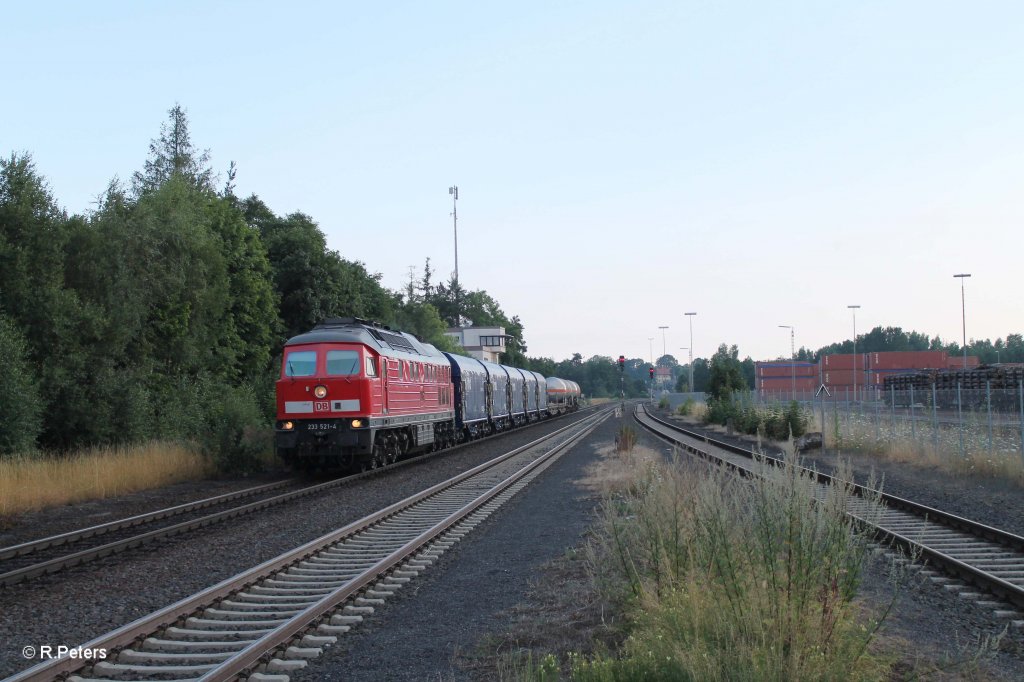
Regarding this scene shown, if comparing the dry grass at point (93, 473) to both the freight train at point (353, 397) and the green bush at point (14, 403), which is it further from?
the freight train at point (353, 397)

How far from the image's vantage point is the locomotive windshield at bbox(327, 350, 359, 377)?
1967 centimetres

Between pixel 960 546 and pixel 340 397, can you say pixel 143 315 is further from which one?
pixel 960 546

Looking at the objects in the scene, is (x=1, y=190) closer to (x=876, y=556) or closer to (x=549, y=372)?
(x=876, y=556)

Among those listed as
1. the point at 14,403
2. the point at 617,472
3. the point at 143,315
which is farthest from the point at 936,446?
the point at 143,315

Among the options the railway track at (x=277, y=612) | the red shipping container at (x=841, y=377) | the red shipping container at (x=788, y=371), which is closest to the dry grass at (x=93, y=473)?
the railway track at (x=277, y=612)

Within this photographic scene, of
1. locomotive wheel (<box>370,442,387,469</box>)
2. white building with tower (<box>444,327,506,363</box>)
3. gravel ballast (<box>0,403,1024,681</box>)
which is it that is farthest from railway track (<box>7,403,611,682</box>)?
white building with tower (<box>444,327,506,363</box>)

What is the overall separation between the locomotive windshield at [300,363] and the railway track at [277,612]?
300 inches

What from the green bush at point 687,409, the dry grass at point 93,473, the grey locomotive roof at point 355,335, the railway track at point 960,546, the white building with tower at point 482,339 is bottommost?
the green bush at point 687,409

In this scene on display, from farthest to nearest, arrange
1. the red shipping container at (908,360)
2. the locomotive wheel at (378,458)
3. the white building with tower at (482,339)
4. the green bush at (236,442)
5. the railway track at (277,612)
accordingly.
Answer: the white building with tower at (482,339)
the red shipping container at (908,360)
the green bush at (236,442)
the locomotive wheel at (378,458)
the railway track at (277,612)

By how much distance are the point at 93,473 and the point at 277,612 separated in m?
11.7

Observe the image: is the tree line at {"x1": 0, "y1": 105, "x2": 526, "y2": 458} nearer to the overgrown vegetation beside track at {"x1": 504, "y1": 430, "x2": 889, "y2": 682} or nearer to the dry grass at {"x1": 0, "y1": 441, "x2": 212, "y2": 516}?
the dry grass at {"x1": 0, "y1": 441, "x2": 212, "y2": 516}

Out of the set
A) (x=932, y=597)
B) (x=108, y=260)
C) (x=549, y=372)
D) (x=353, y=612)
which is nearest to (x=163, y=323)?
(x=108, y=260)

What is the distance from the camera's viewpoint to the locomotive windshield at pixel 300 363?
65.5 ft

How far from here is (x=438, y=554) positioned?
10406 mm
